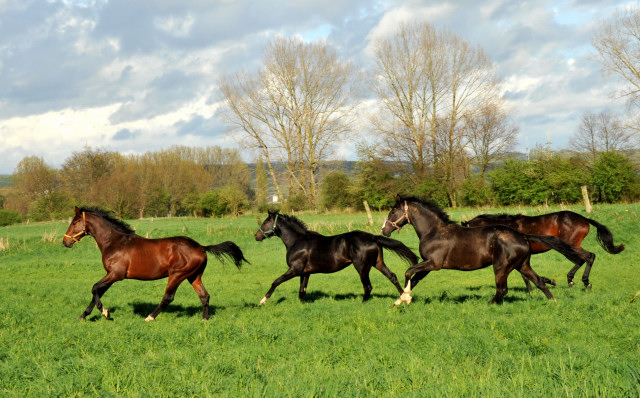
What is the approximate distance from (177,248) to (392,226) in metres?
4.16

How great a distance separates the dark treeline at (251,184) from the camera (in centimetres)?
3510

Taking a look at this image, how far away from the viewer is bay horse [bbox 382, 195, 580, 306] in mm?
8109

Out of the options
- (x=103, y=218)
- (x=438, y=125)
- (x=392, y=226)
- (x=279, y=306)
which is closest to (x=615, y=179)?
(x=438, y=125)

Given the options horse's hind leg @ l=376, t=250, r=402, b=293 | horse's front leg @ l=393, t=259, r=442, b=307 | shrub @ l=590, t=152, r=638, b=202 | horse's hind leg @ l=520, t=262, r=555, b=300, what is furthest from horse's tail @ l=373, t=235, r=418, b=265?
shrub @ l=590, t=152, r=638, b=202

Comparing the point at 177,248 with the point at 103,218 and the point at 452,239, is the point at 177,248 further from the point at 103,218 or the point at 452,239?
the point at 452,239

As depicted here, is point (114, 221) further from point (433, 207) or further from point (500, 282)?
point (500, 282)

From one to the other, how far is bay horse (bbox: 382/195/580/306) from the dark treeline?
2242 centimetres

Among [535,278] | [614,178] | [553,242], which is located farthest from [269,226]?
[614,178]

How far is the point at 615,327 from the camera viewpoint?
19.9ft

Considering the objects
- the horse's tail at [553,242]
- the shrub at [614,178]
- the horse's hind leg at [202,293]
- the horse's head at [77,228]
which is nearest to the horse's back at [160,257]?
the horse's hind leg at [202,293]

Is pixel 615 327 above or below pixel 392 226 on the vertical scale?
below

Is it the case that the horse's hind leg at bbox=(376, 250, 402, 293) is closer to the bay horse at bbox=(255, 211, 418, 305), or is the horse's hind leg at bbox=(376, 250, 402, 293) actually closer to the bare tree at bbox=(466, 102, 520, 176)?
the bay horse at bbox=(255, 211, 418, 305)

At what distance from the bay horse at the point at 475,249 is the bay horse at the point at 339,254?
744mm

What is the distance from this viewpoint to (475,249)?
8289 mm
